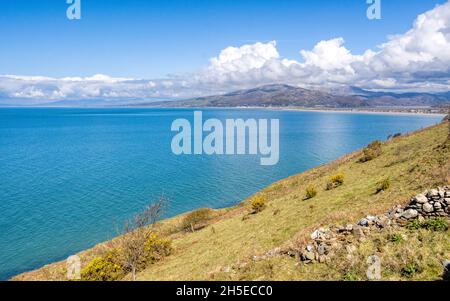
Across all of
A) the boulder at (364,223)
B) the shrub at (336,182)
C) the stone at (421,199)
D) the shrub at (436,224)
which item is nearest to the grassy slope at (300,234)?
the shrub at (436,224)

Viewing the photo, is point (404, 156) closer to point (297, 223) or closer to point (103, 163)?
point (297, 223)

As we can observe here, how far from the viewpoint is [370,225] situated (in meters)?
17.9

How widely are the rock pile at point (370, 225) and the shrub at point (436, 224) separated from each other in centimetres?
39

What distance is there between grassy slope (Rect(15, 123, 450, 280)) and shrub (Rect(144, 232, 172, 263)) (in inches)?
47.8

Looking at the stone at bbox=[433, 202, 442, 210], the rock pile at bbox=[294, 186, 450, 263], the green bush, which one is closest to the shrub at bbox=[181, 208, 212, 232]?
the rock pile at bbox=[294, 186, 450, 263]

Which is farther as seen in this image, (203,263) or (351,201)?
(351,201)

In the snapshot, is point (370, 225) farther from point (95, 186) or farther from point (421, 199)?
point (95, 186)

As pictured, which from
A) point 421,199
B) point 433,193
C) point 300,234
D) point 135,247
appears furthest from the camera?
point 135,247

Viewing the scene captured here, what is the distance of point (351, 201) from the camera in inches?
1153

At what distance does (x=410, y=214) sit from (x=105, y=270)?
2544 centimetres

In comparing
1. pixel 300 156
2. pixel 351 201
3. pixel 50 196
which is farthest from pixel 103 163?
pixel 351 201

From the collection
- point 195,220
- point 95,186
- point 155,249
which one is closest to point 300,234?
point 155,249
